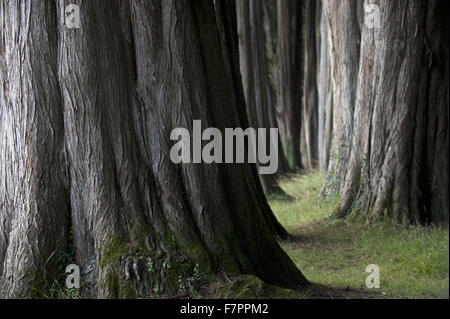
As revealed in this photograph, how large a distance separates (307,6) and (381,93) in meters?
14.5

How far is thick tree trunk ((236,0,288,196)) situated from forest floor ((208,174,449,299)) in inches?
160

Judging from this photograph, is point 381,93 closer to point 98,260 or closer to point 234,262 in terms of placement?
point 234,262

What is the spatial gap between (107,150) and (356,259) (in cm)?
404

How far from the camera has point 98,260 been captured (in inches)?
233

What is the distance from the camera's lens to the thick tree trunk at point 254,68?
50.9 feet

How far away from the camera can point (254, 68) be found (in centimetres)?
1652

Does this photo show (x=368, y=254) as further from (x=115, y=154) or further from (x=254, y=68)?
(x=254, y=68)

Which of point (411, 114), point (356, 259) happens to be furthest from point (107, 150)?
point (411, 114)

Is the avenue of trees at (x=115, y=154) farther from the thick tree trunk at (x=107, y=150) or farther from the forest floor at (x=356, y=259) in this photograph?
the forest floor at (x=356, y=259)

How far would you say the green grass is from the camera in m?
6.88

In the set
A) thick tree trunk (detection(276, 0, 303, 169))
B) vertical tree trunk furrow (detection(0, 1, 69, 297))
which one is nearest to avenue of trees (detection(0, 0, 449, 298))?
vertical tree trunk furrow (detection(0, 1, 69, 297))

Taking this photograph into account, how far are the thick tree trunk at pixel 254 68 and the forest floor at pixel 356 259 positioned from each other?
13.4 ft

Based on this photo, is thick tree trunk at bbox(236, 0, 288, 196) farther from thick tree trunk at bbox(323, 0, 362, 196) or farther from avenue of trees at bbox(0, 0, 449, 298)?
avenue of trees at bbox(0, 0, 449, 298)

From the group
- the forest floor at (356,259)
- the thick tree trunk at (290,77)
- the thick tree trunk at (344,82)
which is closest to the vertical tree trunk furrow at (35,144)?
the forest floor at (356,259)
